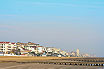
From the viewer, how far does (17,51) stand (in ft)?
653

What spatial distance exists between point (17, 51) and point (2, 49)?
12.6 meters

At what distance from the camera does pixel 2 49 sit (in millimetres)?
197375
